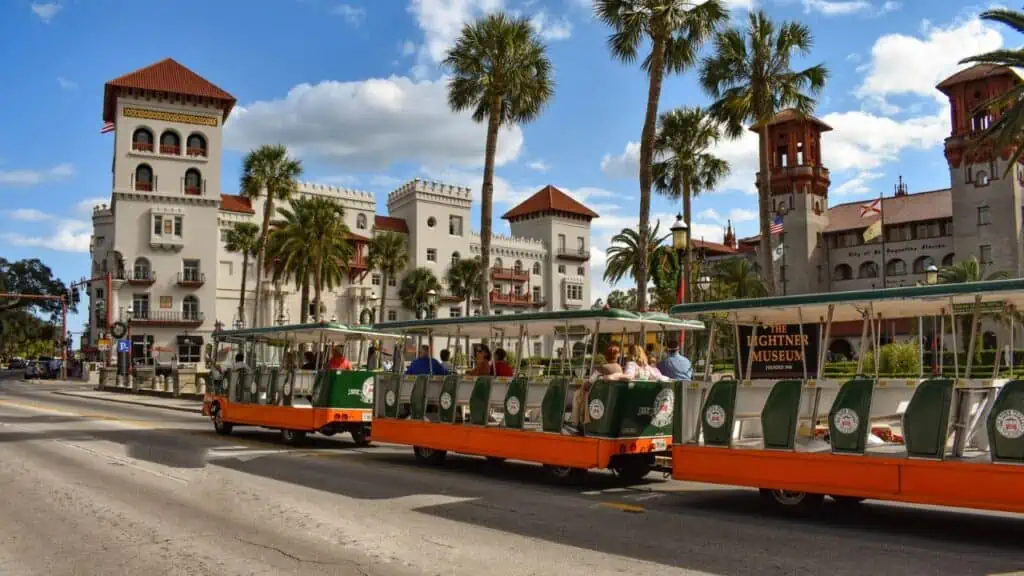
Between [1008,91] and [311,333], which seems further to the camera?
[1008,91]

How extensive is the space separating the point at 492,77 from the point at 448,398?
18024 millimetres

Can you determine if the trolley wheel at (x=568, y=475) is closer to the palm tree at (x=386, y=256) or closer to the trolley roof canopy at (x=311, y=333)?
the trolley roof canopy at (x=311, y=333)

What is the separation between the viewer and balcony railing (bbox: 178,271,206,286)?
71312mm

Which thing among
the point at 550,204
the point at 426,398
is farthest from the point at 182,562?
the point at 550,204

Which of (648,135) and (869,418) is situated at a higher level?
(648,135)

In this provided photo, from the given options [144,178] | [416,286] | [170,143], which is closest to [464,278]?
[416,286]

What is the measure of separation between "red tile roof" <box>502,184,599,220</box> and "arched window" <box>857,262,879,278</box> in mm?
30827

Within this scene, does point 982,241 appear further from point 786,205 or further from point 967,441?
point 967,441

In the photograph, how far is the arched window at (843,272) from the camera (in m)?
81.9

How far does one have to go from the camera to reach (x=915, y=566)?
7352 mm

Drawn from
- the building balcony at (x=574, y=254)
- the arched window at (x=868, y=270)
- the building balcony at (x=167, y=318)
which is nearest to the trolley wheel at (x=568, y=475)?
the building balcony at (x=167, y=318)

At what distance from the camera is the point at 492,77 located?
29844 millimetres

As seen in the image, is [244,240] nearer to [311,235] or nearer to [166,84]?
[166,84]

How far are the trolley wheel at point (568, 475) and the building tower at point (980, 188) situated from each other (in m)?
63.9
